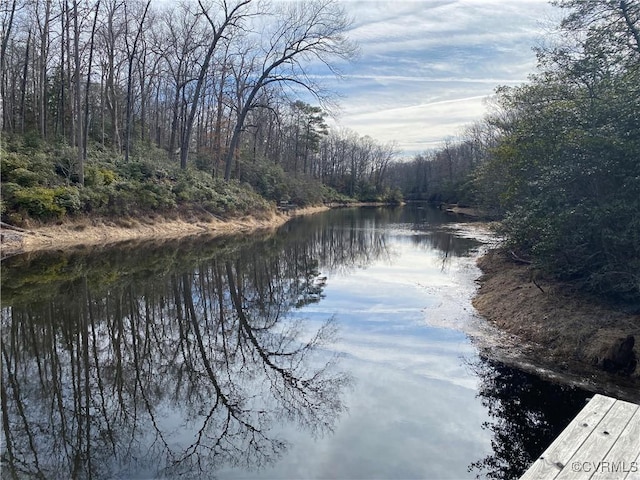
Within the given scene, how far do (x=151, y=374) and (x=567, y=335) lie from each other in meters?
6.49

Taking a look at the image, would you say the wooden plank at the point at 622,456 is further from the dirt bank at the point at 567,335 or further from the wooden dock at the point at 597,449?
the dirt bank at the point at 567,335

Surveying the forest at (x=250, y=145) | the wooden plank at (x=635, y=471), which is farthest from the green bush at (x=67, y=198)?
the wooden plank at (x=635, y=471)

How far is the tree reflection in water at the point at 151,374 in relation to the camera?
171 inches

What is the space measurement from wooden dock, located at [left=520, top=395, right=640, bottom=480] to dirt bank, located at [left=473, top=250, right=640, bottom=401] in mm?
2954

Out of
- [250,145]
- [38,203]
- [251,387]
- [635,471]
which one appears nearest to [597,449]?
[635,471]

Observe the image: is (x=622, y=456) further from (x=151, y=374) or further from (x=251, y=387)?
(x=151, y=374)

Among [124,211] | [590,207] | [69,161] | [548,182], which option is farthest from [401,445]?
[69,161]

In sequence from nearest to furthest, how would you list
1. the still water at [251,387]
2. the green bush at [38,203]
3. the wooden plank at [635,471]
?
the wooden plank at [635,471] → the still water at [251,387] → the green bush at [38,203]

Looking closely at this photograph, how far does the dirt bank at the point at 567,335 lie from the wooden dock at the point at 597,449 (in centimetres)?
295

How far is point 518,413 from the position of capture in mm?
5426

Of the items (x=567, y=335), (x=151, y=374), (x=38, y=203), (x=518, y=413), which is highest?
(x=38, y=203)

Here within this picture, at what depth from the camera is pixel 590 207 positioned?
7809 millimetres

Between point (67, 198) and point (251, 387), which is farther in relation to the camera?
point (67, 198)

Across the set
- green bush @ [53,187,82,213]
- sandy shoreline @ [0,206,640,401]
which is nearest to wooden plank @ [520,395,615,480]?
sandy shoreline @ [0,206,640,401]
